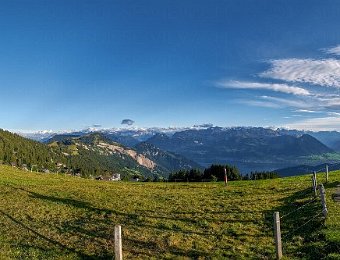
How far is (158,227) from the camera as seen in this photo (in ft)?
94.0

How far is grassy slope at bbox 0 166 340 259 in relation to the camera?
22859mm

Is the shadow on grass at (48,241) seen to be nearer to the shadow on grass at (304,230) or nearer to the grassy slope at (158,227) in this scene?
the grassy slope at (158,227)

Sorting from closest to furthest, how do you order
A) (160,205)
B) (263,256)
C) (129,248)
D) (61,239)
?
(263,256)
(129,248)
(61,239)
(160,205)

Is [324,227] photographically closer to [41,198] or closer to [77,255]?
[77,255]

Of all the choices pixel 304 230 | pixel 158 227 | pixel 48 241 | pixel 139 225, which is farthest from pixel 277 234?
pixel 48 241

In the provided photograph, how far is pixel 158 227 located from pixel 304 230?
11.1 m

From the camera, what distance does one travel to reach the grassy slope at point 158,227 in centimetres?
2286

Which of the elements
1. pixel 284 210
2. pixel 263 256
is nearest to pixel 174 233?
pixel 263 256

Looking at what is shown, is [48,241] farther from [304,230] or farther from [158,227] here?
[304,230]

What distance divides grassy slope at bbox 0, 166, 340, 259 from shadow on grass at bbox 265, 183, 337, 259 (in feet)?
0.21

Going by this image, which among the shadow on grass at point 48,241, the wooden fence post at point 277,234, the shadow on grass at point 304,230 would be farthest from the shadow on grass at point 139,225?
the wooden fence post at point 277,234

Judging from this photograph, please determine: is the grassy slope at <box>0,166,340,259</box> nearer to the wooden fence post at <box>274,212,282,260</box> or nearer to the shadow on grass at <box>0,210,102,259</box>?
the shadow on grass at <box>0,210,102,259</box>

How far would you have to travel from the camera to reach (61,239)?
83.8 feet

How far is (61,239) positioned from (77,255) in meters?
3.80
